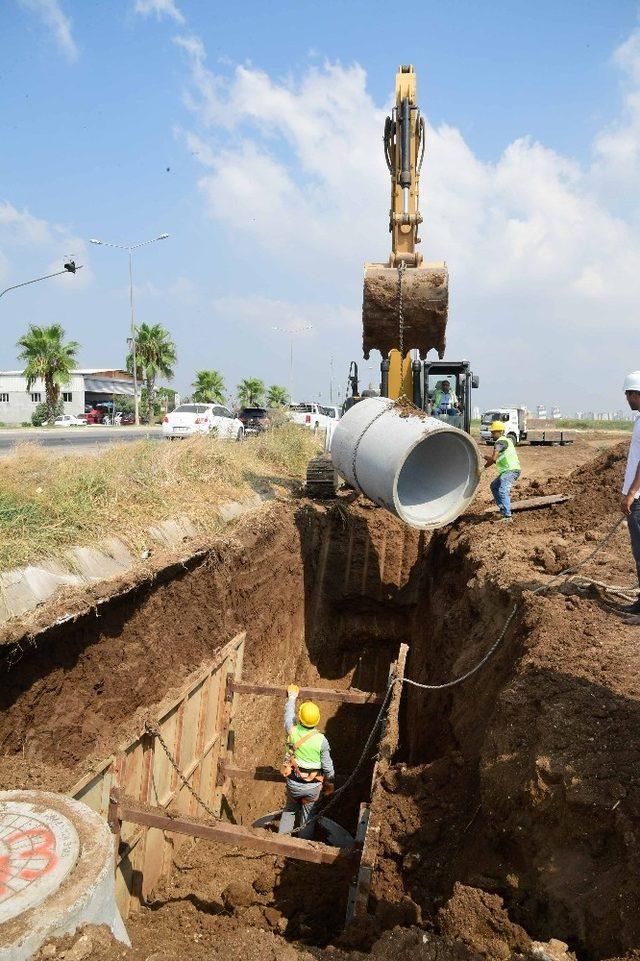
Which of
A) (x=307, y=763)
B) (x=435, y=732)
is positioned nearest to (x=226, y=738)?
(x=307, y=763)

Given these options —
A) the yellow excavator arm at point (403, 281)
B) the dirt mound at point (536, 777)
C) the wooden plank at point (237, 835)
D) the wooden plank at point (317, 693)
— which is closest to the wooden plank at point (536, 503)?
the yellow excavator arm at point (403, 281)

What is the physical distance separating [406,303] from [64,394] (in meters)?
53.5

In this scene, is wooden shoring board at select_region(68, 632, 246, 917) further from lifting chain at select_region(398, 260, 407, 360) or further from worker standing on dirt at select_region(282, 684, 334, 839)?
lifting chain at select_region(398, 260, 407, 360)

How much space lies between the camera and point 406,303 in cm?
852

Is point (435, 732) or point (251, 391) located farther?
point (251, 391)

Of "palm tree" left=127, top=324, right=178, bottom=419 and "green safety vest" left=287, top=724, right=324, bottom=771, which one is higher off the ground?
"palm tree" left=127, top=324, right=178, bottom=419

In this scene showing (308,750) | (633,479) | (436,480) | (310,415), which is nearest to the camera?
(633,479)

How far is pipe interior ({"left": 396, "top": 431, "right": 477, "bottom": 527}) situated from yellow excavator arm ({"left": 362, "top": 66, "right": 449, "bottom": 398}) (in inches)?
85.8

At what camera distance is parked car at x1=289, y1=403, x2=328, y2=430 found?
2329 cm

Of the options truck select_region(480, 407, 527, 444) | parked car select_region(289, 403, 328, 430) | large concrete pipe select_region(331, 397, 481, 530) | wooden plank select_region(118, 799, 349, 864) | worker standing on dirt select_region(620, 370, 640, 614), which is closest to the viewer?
wooden plank select_region(118, 799, 349, 864)

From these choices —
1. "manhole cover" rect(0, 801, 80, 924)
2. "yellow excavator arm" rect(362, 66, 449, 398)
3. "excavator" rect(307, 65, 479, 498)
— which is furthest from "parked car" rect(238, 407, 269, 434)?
"manhole cover" rect(0, 801, 80, 924)

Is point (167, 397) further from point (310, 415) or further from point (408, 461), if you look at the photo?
point (408, 461)

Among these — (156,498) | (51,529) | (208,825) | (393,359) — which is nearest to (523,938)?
(208,825)

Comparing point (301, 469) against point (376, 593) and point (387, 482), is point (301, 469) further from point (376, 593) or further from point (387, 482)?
point (387, 482)
